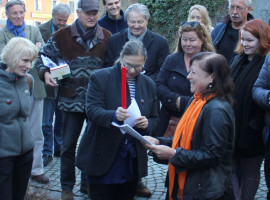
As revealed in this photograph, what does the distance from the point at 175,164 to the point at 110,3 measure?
3186 millimetres

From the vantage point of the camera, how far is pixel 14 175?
3508 mm

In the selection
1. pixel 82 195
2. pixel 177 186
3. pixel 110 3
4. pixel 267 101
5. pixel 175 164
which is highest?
pixel 110 3

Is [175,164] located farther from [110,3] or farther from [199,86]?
[110,3]

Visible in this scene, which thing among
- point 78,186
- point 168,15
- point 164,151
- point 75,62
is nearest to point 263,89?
point 164,151

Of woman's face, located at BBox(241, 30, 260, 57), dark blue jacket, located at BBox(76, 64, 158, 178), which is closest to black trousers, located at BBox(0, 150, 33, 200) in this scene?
dark blue jacket, located at BBox(76, 64, 158, 178)

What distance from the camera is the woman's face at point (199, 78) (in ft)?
8.74

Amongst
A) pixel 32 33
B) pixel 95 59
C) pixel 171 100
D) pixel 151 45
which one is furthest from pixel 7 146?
pixel 32 33

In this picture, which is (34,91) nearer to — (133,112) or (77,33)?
(77,33)

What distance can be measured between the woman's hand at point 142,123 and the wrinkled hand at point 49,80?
1411 mm

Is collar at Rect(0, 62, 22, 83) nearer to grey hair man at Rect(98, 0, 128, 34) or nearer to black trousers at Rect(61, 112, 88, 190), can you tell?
black trousers at Rect(61, 112, 88, 190)

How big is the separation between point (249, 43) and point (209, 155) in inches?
66.9

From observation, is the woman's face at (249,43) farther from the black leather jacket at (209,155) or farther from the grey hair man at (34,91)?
the grey hair man at (34,91)

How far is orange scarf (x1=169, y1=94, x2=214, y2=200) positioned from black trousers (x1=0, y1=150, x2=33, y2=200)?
1.44 meters

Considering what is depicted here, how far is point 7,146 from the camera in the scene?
131 inches
